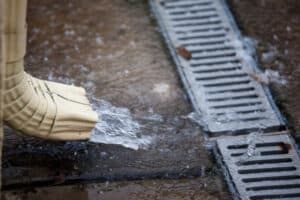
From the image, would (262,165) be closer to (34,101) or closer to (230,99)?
(230,99)

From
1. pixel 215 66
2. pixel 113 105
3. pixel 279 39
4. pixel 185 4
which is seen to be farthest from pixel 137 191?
pixel 185 4

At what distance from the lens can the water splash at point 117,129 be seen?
2.37 m

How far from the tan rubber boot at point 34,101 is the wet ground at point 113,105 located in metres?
0.16

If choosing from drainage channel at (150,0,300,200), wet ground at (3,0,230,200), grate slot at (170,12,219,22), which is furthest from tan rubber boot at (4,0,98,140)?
grate slot at (170,12,219,22)

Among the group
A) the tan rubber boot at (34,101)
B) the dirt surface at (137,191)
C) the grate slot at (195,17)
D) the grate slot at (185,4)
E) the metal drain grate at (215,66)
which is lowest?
the dirt surface at (137,191)

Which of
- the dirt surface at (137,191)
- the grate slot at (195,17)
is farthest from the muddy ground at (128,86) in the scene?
the grate slot at (195,17)

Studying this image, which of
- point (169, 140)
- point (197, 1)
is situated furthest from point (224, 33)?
point (169, 140)

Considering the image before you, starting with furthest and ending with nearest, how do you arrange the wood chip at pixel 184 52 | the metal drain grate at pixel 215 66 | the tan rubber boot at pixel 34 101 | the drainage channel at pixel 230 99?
Answer: the wood chip at pixel 184 52 → the metal drain grate at pixel 215 66 → the drainage channel at pixel 230 99 → the tan rubber boot at pixel 34 101

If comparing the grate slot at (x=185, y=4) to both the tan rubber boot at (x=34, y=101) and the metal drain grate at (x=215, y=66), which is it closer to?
the metal drain grate at (x=215, y=66)

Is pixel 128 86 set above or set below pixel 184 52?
below

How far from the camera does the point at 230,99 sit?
102 inches

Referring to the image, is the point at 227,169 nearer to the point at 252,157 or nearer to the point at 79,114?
the point at 252,157

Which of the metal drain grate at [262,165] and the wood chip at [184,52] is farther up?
the wood chip at [184,52]

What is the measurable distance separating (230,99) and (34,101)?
3.12ft
